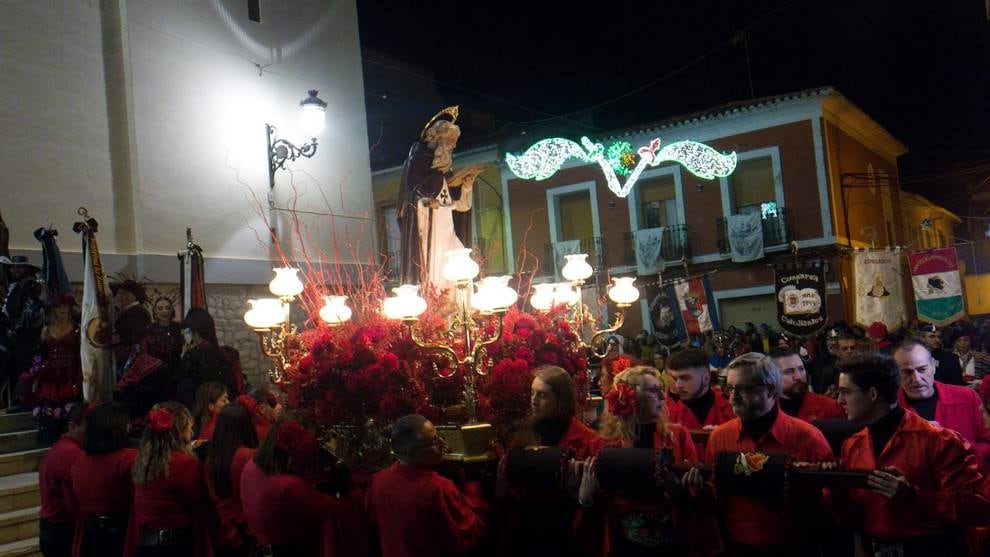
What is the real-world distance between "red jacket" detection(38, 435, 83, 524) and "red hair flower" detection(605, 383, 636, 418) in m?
3.77

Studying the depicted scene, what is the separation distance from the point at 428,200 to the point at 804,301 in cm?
847

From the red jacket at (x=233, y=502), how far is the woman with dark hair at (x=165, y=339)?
3881 mm

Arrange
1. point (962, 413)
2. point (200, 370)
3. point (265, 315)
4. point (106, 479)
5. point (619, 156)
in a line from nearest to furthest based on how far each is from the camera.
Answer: point (962, 413) < point (106, 479) < point (265, 315) < point (200, 370) < point (619, 156)

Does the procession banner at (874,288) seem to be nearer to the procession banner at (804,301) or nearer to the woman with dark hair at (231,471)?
the procession banner at (804,301)


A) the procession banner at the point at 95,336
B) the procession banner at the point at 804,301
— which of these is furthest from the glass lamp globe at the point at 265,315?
the procession banner at the point at 804,301

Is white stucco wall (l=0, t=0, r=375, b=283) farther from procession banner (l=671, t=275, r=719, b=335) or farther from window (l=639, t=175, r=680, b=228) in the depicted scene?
window (l=639, t=175, r=680, b=228)

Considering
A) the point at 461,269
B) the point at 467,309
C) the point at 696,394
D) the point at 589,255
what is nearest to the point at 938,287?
the point at 696,394

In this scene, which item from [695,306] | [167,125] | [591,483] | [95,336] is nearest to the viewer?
[591,483]

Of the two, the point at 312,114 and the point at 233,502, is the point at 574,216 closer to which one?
the point at 312,114

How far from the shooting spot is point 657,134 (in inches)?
971

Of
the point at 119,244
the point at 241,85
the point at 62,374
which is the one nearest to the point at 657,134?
the point at 241,85

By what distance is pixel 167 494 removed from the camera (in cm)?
493

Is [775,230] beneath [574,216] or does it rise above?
beneath

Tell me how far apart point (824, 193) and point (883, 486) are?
21642mm
